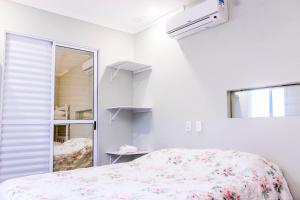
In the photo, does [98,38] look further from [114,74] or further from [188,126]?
[188,126]

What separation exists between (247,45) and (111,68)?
6.54 ft

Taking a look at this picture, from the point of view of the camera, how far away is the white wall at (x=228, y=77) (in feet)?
7.16

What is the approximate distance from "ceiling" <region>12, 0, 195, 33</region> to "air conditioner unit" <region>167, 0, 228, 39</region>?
25 centimetres

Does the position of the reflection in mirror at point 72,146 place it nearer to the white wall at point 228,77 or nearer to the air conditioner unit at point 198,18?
the white wall at point 228,77

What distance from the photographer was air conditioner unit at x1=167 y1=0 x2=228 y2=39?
103 inches

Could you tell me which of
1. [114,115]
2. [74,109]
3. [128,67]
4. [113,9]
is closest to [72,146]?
[74,109]

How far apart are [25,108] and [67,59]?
2.75ft

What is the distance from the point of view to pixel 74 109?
3389 mm

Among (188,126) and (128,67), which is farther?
(128,67)

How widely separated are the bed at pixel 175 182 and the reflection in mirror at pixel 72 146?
99 cm

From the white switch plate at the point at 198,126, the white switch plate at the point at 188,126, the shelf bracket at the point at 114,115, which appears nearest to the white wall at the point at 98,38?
the shelf bracket at the point at 114,115

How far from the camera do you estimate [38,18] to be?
10.3ft

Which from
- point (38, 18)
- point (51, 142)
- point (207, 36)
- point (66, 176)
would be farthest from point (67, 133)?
point (207, 36)

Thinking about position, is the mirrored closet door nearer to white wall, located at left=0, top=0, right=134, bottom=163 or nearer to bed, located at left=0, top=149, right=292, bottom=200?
white wall, located at left=0, top=0, right=134, bottom=163
